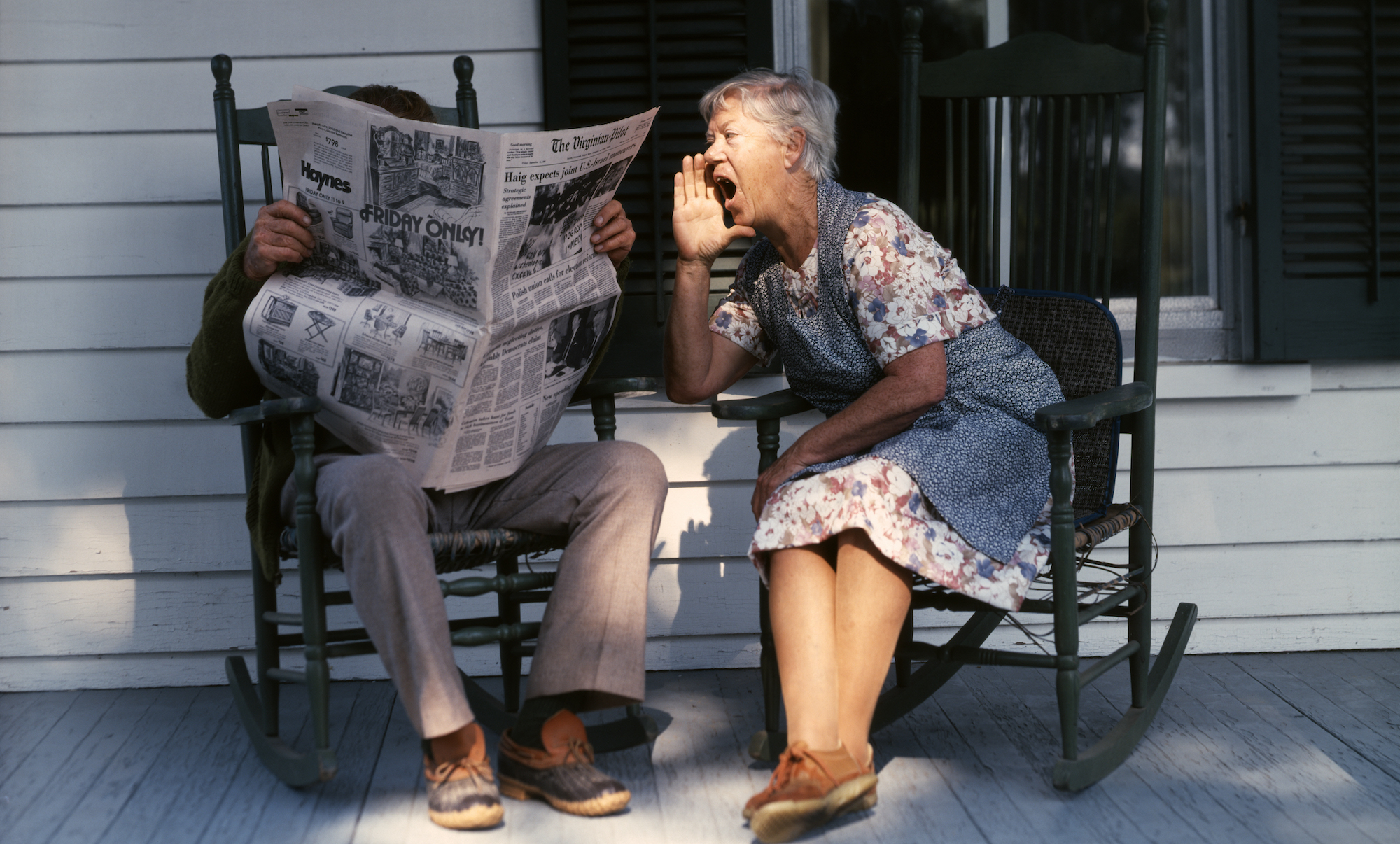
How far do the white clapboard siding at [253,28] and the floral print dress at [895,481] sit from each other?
3.05ft

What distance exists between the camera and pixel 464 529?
1830 mm

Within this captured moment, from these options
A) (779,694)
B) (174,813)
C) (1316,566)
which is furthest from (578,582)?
(1316,566)

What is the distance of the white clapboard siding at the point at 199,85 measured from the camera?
2.29 meters

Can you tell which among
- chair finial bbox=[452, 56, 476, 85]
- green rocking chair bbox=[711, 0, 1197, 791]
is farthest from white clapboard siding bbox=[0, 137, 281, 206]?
green rocking chair bbox=[711, 0, 1197, 791]

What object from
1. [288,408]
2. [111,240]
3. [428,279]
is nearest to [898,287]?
[428,279]

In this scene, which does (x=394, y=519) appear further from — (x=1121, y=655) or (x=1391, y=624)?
(x=1391, y=624)

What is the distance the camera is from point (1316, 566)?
245cm

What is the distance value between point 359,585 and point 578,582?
1.05ft

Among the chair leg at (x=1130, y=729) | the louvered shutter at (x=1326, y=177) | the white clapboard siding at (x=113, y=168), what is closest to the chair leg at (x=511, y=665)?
the chair leg at (x=1130, y=729)

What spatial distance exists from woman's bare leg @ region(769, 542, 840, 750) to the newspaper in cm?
49

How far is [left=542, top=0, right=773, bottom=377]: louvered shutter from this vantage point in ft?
7.50

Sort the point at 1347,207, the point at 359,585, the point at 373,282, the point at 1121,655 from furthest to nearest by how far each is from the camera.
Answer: the point at 1347,207 → the point at 1121,655 → the point at 373,282 → the point at 359,585

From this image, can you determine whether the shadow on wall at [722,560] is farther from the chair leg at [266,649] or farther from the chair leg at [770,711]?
the chair leg at [266,649]

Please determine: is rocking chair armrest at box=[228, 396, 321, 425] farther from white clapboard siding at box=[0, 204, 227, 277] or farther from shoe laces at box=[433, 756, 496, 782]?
white clapboard siding at box=[0, 204, 227, 277]
